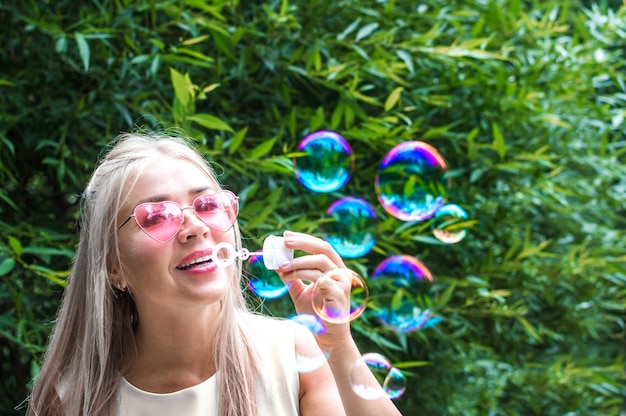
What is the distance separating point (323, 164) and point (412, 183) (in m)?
0.31

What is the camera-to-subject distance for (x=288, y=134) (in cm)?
266

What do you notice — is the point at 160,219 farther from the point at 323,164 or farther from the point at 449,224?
the point at 449,224

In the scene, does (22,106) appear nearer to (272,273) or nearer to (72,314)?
(72,314)

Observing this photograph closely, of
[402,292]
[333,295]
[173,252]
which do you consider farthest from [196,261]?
[402,292]

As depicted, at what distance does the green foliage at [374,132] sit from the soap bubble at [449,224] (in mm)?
Result: 141

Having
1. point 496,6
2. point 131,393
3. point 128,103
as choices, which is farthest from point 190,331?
point 496,6

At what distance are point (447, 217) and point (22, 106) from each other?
52.7 inches

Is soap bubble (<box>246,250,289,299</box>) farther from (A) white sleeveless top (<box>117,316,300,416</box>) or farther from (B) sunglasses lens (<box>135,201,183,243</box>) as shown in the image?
(B) sunglasses lens (<box>135,201,183,243</box>)

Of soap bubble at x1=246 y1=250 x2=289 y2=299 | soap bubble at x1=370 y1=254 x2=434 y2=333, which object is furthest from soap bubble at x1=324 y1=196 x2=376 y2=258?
soap bubble at x1=246 y1=250 x2=289 y2=299

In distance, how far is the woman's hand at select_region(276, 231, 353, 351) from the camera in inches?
58.2

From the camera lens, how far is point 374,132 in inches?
99.7

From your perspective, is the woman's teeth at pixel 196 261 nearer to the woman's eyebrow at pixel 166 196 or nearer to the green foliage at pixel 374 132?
the woman's eyebrow at pixel 166 196

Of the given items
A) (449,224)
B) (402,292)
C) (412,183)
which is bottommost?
(402,292)

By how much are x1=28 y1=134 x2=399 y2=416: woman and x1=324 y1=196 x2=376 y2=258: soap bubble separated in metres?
0.45
